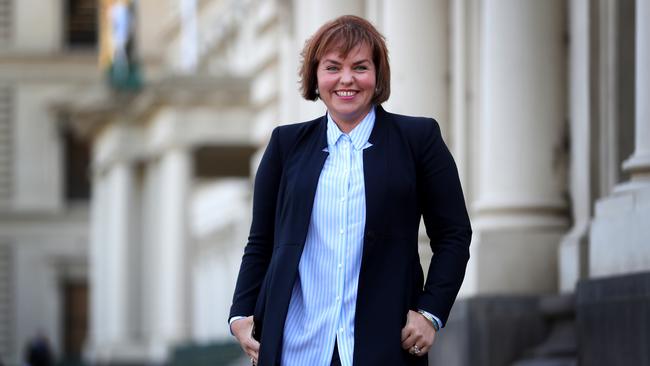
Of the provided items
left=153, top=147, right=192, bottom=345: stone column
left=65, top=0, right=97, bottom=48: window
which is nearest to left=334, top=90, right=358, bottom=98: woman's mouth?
left=153, top=147, right=192, bottom=345: stone column

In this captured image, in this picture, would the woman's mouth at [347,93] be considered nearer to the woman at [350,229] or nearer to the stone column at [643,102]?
the woman at [350,229]

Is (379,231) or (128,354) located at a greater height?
(379,231)

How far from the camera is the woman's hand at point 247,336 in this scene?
6.74 metres

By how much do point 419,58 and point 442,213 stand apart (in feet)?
31.2

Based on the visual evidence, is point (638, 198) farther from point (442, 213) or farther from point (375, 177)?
point (375, 177)

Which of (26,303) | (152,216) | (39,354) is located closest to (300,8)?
(152,216)

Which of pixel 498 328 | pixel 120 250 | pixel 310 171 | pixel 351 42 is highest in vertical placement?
pixel 351 42

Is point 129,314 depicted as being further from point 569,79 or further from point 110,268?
point 569,79

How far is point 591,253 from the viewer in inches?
472

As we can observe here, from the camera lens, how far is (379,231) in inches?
261

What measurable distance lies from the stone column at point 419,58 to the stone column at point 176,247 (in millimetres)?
17931

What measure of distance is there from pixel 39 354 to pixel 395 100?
102ft

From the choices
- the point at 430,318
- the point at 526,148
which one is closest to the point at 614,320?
the point at 526,148

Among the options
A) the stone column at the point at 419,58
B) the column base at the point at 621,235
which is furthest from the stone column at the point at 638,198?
the stone column at the point at 419,58
